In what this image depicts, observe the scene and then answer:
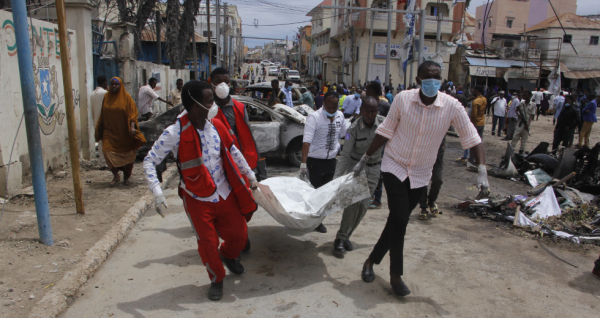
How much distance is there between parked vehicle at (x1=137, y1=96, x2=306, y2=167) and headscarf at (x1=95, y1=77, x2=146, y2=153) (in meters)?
1.93

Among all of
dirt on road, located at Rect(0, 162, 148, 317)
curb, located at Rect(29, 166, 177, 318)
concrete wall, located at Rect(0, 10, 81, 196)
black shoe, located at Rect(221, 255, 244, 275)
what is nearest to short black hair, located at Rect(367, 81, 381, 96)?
black shoe, located at Rect(221, 255, 244, 275)

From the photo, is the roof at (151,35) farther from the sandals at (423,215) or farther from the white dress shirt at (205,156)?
the white dress shirt at (205,156)

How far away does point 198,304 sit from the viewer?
3.29 metres

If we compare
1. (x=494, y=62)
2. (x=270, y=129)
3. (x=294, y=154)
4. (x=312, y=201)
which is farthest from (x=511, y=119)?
(x=494, y=62)

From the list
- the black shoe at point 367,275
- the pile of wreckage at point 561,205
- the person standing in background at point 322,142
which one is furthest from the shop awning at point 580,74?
the black shoe at point 367,275

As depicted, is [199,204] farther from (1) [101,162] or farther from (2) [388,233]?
(1) [101,162]

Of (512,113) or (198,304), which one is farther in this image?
(512,113)

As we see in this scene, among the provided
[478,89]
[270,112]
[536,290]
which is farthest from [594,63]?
[536,290]

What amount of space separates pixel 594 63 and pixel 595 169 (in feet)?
117

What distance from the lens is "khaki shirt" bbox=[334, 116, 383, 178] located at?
4.45 m

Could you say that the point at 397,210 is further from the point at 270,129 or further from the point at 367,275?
the point at 270,129

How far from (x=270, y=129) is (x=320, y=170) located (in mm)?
4070

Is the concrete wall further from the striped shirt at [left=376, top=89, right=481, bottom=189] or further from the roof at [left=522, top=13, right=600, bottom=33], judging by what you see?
the roof at [left=522, top=13, right=600, bottom=33]

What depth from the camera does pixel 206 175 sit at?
321 centimetres
